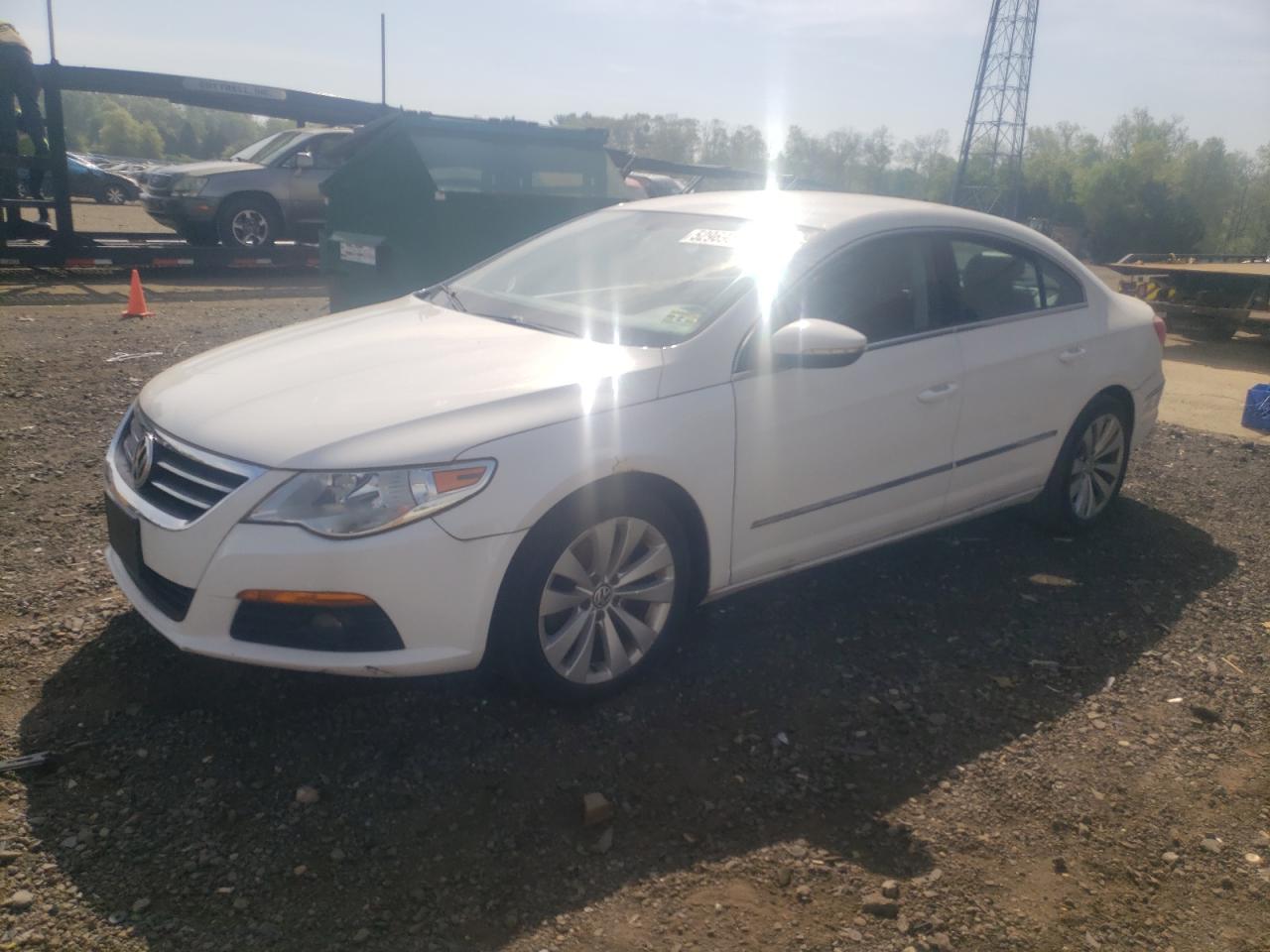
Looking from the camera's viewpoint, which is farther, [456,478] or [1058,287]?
[1058,287]

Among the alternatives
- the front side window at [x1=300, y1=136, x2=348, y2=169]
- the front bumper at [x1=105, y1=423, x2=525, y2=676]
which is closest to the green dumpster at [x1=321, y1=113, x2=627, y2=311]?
the front bumper at [x1=105, y1=423, x2=525, y2=676]

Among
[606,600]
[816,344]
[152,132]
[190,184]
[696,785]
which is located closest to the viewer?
[696,785]

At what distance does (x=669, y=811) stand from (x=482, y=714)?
0.74 meters

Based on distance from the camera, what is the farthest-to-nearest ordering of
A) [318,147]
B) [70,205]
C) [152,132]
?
[152,132] < [318,147] < [70,205]

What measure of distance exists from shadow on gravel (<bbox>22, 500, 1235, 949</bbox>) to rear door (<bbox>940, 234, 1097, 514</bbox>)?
0.70 meters

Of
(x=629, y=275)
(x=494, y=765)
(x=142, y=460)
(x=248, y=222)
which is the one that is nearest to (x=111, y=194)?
(x=248, y=222)

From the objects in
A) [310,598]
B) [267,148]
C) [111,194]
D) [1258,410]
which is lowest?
[1258,410]

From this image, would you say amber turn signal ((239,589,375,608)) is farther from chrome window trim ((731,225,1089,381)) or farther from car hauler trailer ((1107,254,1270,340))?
car hauler trailer ((1107,254,1270,340))

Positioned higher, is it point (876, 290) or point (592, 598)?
point (876, 290)

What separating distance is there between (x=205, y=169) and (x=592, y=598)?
13705 millimetres

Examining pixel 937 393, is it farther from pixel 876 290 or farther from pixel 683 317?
pixel 683 317

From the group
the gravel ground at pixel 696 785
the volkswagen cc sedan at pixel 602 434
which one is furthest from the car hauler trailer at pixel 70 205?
the volkswagen cc sedan at pixel 602 434

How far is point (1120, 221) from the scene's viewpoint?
4525 cm

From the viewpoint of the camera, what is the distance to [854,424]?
12.8ft
